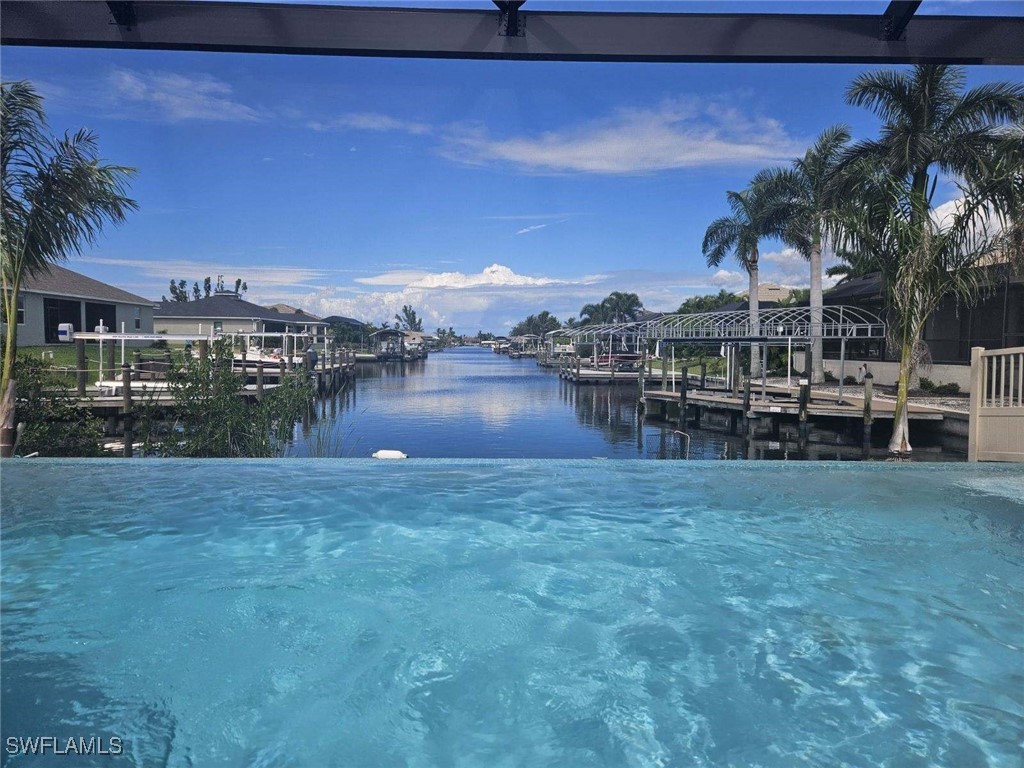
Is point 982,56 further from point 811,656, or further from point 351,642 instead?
point 351,642

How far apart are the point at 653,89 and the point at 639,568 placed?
2613 centimetres

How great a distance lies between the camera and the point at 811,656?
379 cm

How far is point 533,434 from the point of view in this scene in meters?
22.9

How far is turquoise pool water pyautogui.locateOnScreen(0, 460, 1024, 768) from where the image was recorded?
121 inches

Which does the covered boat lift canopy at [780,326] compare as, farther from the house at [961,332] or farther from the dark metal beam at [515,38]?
the dark metal beam at [515,38]

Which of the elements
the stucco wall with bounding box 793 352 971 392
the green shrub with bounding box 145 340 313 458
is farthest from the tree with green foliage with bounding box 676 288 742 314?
the green shrub with bounding box 145 340 313 458

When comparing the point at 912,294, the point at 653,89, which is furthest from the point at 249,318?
the point at 912,294

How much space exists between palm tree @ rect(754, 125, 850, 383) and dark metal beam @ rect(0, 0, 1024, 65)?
999 inches

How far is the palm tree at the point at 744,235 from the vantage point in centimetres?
3378

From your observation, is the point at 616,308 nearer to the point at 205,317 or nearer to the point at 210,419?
the point at 205,317

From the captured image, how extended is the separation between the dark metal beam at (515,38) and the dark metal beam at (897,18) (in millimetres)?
51

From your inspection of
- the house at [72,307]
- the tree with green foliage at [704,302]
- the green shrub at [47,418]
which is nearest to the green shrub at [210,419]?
the green shrub at [47,418]

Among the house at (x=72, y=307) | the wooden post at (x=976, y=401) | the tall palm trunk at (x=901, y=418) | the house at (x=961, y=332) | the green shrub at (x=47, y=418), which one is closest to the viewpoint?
the wooden post at (x=976, y=401)

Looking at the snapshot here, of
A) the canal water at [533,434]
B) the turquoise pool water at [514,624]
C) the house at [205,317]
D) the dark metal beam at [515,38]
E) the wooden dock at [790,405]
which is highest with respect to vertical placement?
the house at [205,317]
